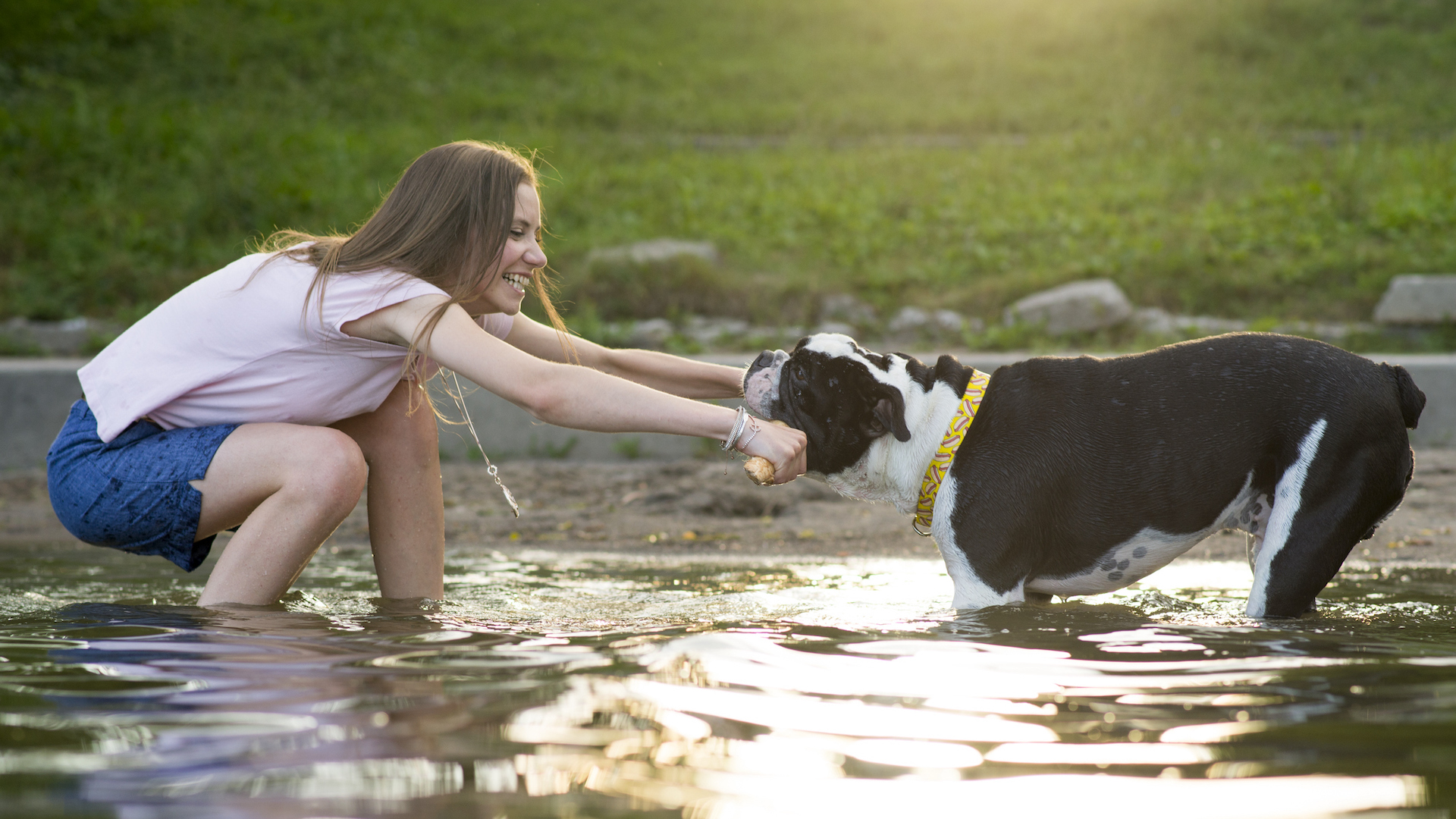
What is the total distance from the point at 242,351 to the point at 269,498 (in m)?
0.45

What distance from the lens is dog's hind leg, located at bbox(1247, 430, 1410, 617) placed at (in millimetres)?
3336

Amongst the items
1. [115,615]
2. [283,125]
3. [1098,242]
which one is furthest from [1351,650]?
[283,125]

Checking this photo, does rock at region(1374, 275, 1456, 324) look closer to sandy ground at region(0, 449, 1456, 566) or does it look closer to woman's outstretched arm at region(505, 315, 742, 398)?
sandy ground at region(0, 449, 1456, 566)

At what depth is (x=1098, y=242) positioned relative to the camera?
10.8m

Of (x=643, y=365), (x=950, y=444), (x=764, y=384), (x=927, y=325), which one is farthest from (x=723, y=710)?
(x=927, y=325)

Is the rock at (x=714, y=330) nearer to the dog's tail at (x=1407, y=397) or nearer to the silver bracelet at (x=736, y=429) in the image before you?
the silver bracelet at (x=736, y=429)

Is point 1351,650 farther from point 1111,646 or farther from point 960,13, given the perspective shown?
point 960,13

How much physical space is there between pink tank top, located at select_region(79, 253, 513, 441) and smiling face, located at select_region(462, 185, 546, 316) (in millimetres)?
312

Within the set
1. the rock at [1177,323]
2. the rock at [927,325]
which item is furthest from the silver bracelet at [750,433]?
the rock at [1177,323]

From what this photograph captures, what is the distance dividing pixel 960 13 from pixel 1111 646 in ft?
68.8

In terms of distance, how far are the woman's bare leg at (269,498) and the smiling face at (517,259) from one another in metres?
0.65

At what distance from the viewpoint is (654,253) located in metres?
10.6

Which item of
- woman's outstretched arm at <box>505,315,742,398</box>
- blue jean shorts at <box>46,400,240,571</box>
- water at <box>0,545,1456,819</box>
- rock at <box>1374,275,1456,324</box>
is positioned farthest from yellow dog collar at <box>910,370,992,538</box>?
rock at <box>1374,275,1456,324</box>

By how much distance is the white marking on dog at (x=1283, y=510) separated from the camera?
3.37 metres
